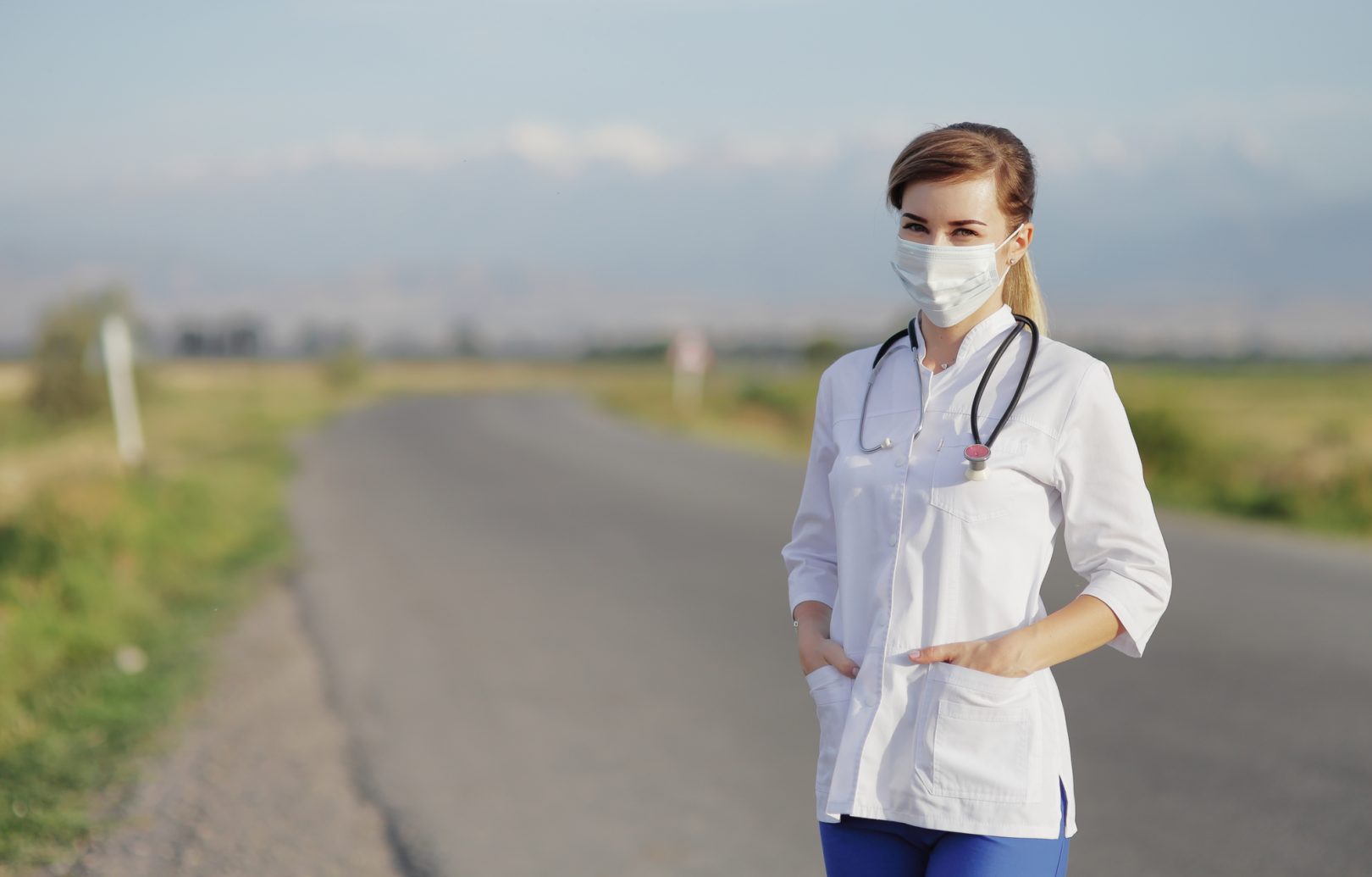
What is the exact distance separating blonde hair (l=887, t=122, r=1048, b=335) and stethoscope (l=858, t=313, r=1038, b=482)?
123 millimetres

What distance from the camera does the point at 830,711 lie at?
2.24m

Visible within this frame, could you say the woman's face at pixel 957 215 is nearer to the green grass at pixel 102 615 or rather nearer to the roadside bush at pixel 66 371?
the green grass at pixel 102 615

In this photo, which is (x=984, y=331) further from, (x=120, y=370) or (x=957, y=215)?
(x=120, y=370)

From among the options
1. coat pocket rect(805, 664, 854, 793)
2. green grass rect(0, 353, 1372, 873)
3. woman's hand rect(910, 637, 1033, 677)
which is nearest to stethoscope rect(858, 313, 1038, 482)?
woman's hand rect(910, 637, 1033, 677)

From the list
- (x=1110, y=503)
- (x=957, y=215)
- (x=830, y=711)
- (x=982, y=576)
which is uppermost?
(x=957, y=215)

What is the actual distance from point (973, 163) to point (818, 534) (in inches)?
29.0

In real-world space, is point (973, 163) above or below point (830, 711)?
above

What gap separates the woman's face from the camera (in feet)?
7.26

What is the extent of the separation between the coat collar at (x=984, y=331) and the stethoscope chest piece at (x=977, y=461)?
210mm

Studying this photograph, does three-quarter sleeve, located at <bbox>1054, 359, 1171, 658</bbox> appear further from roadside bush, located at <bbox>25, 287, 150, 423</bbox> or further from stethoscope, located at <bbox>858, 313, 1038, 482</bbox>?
roadside bush, located at <bbox>25, 287, 150, 423</bbox>

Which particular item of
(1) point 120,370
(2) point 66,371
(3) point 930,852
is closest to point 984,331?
(3) point 930,852

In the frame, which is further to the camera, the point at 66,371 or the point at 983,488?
the point at 66,371

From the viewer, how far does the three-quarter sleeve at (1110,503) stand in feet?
6.90

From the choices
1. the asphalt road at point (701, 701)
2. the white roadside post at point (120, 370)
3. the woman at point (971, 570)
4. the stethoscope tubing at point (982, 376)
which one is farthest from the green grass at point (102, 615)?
the stethoscope tubing at point (982, 376)
